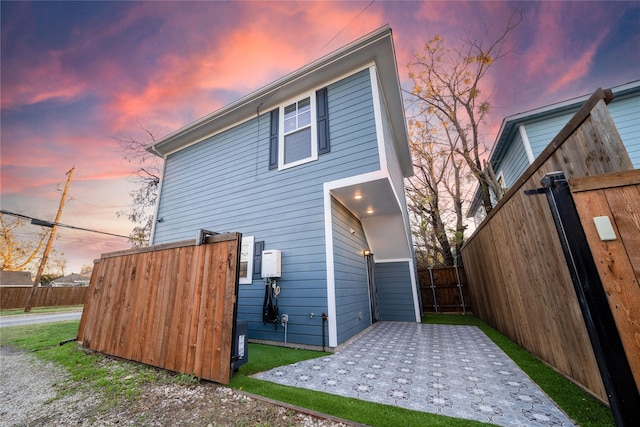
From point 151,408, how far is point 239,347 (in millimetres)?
954

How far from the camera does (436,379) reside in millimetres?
2688

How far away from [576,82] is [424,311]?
866 cm

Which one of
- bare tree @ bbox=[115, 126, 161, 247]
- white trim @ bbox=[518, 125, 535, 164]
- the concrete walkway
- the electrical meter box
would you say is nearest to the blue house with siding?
the electrical meter box

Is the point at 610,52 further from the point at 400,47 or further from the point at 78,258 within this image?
the point at 78,258

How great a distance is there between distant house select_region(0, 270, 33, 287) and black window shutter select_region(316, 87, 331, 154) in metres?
31.2

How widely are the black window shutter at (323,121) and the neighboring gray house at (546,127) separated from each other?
18.6ft

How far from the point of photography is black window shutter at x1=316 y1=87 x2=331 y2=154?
190 inches

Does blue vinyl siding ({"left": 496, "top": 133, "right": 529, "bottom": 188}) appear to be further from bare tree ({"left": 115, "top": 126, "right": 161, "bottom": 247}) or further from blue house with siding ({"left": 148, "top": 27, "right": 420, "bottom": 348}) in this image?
bare tree ({"left": 115, "top": 126, "right": 161, "bottom": 247})

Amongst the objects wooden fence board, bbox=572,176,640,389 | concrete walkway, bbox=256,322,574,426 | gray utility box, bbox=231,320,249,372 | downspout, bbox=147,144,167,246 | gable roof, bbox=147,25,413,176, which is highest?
gable roof, bbox=147,25,413,176

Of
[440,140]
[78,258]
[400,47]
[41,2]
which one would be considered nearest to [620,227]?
[400,47]

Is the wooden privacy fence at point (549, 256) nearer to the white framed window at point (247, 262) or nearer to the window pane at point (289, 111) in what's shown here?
the window pane at point (289, 111)

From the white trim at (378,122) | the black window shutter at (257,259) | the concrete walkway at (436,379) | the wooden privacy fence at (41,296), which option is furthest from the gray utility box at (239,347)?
the wooden privacy fence at (41,296)

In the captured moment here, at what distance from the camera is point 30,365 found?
137 inches

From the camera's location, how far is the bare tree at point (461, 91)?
8.02 meters
